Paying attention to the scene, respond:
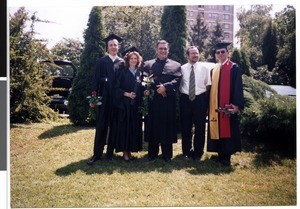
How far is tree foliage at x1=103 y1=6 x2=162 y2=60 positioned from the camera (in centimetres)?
496

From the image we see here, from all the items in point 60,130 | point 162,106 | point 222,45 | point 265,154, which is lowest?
point 265,154

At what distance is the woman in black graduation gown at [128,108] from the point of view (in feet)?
14.3

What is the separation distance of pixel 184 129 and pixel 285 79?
1.59 meters

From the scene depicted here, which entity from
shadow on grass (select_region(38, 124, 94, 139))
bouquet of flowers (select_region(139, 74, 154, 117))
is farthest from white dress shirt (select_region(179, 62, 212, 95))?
shadow on grass (select_region(38, 124, 94, 139))

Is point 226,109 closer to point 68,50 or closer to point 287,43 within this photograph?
point 287,43

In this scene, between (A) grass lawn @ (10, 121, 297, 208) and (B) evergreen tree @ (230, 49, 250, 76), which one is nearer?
(A) grass lawn @ (10, 121, 297, 208)

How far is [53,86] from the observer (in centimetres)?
574

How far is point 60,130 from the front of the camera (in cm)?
531

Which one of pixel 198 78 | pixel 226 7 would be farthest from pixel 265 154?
pixel 226 7

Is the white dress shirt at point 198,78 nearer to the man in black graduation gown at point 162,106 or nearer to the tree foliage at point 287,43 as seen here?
the man in black graduation gown at point 162,106

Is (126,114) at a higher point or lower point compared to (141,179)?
higher

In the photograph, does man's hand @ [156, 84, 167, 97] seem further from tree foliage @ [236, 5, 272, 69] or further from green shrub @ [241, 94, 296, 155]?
tree foliage @ [236, 5, 272, 69]

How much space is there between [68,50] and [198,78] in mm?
2519

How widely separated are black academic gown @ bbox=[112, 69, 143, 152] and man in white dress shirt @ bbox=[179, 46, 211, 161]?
65 cm
